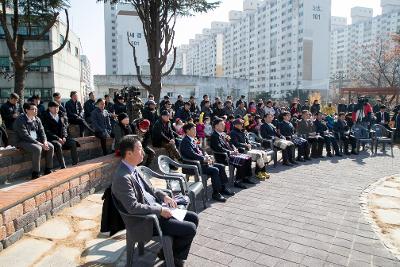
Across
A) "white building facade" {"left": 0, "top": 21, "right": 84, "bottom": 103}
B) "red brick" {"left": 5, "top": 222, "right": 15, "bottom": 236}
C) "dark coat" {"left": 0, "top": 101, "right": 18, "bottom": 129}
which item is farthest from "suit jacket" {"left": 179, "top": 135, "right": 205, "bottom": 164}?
"white building facade" {"left": 0, "top": 21, "right": 84, "bottom": 103}

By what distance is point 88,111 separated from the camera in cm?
995

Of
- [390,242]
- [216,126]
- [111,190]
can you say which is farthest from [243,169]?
[111,190]

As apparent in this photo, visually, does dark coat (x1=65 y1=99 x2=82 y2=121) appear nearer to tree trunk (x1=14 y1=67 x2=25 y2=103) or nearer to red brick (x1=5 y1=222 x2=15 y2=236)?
tree trunk (x1=14 y1=67 x2=25 y2=103)

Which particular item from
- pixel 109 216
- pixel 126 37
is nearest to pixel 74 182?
pixel 109 216

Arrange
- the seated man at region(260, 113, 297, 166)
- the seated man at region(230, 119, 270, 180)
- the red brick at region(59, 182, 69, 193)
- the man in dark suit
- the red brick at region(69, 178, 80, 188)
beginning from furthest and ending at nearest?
the man in dark suit, the seated man at region(260, 113, 297, 166), the seated man at region(230, 119, 270, 180), the red brick at region(69, 178, 80, 188), the red brick at region(59, 182, 69, 193)

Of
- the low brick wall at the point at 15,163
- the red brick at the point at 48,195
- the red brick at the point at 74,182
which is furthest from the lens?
the low brick wall at the point at 15,163

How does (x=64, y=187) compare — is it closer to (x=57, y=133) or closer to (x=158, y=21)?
(x=57, y=133)

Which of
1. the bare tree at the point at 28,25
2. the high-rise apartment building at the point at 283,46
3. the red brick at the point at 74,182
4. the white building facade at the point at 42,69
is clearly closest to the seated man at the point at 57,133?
the red brick at the point at 74,182

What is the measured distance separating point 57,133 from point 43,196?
258 centimetres

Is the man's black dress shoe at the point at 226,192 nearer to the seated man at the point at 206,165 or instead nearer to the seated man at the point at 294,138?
the seated man at the point at 206,165

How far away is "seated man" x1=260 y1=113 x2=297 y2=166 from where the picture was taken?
8994 mm

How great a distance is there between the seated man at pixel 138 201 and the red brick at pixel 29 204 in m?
1.67

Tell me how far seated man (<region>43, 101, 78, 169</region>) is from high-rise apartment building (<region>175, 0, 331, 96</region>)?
2955 inches

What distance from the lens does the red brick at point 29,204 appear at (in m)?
4.15
